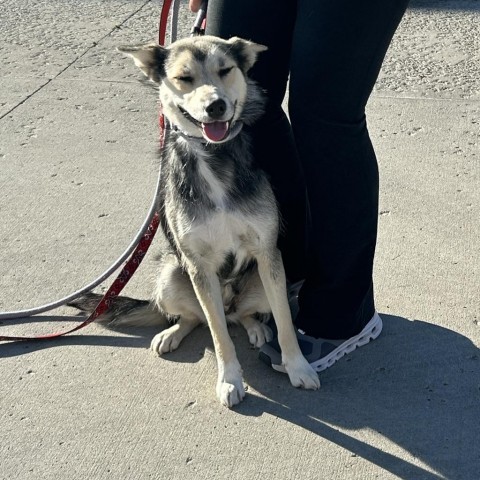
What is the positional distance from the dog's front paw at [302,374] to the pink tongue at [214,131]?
0.85 m

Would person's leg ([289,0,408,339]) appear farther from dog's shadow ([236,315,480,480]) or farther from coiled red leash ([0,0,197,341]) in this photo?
coiled red leash ([0,0,197,341])

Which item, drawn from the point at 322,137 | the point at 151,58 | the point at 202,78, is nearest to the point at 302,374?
the point at 322,137

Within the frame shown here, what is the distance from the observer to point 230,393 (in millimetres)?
2885

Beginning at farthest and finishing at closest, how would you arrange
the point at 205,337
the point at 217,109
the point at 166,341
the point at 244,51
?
the point at 205,337
the point at 166,341
the point at 244,51
the point at 217,109

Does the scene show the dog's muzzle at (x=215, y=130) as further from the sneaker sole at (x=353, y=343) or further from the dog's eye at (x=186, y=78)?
the sneaker sole at (x=353, y=343)

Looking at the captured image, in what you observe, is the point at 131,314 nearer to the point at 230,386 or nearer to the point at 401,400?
the point at 230,386

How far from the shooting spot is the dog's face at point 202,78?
2713mm

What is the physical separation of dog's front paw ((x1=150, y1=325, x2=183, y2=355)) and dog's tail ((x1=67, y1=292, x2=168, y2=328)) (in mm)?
137

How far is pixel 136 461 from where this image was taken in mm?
2654

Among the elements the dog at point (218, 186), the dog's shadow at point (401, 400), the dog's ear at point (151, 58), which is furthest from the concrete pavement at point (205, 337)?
the dog's ear at point (151, 58)

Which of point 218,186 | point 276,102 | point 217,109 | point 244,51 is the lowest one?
point 218,186

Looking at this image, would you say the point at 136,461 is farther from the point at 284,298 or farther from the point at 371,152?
the point at 371,152

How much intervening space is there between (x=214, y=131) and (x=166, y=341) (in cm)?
90

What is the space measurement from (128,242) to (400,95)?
2.36 meters
